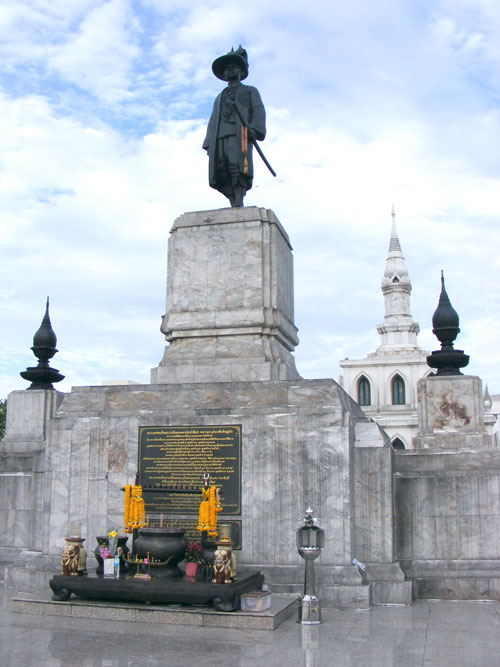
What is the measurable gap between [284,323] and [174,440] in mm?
3885

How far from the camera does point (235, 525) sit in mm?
13328

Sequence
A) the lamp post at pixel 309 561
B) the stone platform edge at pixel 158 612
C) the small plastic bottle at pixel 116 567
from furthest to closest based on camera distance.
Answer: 1. the small plastic bottle at pixel 116 567
2. the lamp post at pixel 309 561
3. the stone platform edge at pixel 158 612

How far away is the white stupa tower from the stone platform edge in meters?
53.8

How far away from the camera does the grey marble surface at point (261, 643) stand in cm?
896

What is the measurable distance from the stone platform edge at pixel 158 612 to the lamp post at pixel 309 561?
375mm

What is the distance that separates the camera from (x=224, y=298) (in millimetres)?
15781

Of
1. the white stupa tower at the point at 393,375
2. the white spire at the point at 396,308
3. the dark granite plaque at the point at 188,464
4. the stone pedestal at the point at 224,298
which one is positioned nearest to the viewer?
the dark granite plaque at the point at 188,464

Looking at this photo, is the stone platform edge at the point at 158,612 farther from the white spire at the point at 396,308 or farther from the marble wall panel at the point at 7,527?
the white spire at the point at 396,308

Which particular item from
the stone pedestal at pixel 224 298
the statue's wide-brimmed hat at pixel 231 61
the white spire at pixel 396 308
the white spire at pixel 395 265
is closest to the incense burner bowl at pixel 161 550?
the stone pedestal at pixel 224 298

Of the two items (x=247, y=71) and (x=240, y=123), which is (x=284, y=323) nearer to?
(x=240, y=123)

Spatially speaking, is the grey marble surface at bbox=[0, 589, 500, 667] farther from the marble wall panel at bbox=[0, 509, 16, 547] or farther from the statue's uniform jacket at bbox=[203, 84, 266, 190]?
the statue's uniform jacket at bbox=[203, 84, 266, 190]

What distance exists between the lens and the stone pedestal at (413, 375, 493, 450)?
16.0 meters

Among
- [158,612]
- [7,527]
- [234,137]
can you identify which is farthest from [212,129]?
[158,612]

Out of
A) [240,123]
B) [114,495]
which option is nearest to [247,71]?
[240,123]
